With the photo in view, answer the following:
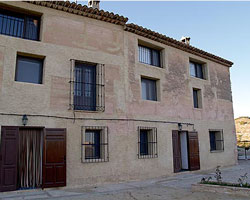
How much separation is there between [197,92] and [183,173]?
4.88m

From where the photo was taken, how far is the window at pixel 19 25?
837 cm

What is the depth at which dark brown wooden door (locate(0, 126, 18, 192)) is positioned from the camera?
7.16 meters

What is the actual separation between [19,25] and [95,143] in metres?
5.25

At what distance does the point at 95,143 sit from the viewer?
30.2 feet

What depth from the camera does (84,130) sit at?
8750mm

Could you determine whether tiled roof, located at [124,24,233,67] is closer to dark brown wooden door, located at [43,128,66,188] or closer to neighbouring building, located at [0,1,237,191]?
neighbouring building, located at [0,1,237,191]

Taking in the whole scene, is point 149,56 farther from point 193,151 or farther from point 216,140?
point 216,140

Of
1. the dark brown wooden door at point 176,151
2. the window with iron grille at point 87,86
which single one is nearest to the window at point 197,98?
the dark brown wooden door at point 176,151

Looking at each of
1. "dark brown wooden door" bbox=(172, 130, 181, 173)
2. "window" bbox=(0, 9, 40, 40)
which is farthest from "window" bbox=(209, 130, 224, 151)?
"window" bbox=(0, 9, 40, 40)

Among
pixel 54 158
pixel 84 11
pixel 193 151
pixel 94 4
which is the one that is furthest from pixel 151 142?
pixel 94 4

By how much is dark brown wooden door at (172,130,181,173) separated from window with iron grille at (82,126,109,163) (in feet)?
12.5

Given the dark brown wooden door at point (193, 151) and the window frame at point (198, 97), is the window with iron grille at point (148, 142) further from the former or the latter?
the window frame at point (198, 97)

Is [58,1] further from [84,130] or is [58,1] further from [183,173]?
[183,173]

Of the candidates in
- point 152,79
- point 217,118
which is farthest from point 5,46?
point 217,118
